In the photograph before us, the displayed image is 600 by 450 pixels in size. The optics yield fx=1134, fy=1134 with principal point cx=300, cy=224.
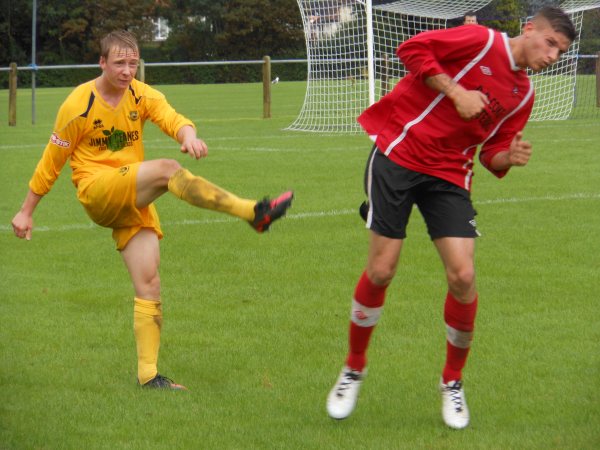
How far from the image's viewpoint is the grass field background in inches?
215

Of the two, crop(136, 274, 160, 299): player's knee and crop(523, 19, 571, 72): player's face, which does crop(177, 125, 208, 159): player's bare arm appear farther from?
crop(523, 19, 571, 72): player's face

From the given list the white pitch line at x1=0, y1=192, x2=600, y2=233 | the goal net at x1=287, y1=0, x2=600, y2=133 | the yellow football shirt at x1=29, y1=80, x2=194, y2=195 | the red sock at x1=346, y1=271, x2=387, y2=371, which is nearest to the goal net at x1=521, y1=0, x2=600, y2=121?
the goal net at x1=287, y1=0, x2=600, y2=133

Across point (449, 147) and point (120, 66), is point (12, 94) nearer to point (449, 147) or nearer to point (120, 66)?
point (120, 66)

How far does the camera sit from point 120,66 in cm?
596

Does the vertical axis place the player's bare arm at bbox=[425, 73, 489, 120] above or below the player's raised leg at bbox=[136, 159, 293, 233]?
above

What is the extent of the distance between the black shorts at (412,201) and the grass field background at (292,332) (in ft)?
3.09

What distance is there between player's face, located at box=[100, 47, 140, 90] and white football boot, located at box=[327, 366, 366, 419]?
1918 millimetres

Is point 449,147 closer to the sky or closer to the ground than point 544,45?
closer to the ground

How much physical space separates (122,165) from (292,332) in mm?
1809

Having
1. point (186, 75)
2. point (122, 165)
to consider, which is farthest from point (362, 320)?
point (186, 75)

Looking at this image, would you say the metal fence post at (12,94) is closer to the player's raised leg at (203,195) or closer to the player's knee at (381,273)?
the player's raised leg at (203,195)

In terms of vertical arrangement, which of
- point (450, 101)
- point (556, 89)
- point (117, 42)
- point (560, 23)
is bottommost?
point (556, 89)

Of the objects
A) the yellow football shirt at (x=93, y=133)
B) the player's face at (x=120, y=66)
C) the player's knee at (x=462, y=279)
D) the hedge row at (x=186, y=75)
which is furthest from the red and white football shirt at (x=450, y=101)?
the hedge row at (x=186, y=75)

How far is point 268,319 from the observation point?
7750 millimetres
